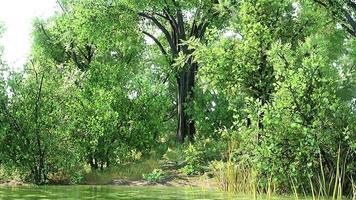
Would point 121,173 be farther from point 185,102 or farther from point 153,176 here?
point 185,102

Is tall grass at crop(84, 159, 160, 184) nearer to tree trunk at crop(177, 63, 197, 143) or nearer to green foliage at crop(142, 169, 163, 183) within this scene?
green foliage at crop(142, 169, 163, 183)

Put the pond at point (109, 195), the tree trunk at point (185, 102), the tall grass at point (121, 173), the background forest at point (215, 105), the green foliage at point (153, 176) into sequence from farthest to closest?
the tree trunk at point (185, 102) → the tall grass at point (121, 173) → the green foliage at point (153, 176) → the background forest at point (215, 105) → the pond at point (109, 195)

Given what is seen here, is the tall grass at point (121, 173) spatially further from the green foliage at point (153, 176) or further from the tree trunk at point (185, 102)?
the tree trunk at point (185, 102)

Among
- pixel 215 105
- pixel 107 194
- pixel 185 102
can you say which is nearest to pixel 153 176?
pixel 107 194

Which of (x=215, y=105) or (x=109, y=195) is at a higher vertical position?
(x=215, y=105)

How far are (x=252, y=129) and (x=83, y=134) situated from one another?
10321 mm

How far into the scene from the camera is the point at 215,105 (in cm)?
3381

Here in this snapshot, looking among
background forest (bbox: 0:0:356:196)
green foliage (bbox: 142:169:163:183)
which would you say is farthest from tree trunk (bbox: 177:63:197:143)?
green foliage (bbox: 142:169:163:183)

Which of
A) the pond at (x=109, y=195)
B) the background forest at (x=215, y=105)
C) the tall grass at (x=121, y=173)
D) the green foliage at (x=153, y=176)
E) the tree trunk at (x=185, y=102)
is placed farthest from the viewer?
the tree trunk at (x=185, y=102)

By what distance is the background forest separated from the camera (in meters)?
14.4

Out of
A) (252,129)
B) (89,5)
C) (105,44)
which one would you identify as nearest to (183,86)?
(105,44)

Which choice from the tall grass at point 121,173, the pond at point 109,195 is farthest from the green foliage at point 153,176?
the pond at point 109,195

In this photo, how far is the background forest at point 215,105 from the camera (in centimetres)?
1441

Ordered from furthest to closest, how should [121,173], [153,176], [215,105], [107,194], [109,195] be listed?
[215,105] → [121,173] → [153,176] → [107,194] → [109,195]
